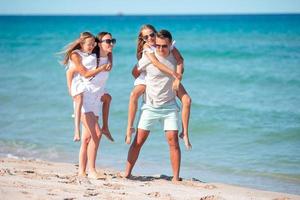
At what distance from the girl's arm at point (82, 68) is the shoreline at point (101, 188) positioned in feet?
3.72

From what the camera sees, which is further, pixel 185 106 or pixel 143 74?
pixel 143 74

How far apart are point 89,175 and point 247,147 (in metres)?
3.74

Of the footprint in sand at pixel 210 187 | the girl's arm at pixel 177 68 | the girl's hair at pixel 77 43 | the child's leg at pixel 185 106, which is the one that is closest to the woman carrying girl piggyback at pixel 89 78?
the girl's hair at pixel 77 43

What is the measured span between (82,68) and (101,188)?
4.38 feet

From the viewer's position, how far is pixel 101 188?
20.3ft

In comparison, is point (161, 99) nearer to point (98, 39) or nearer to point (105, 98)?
point (105, 98)

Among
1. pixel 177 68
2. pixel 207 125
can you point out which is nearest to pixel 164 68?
pixel 177 68

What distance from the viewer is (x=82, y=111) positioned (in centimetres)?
670

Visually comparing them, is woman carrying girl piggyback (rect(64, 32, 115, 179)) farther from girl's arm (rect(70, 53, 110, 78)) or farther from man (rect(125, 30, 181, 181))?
man (rect(125, 30, 181, 181))

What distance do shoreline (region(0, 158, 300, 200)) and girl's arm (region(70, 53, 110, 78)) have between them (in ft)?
3.72

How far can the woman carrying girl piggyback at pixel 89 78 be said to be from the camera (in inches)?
262

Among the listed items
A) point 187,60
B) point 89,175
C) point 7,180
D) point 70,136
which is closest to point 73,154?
point 70,136

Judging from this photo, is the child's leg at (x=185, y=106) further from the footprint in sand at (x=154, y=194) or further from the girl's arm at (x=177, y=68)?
the footprint in sand at (x=154, y=194)

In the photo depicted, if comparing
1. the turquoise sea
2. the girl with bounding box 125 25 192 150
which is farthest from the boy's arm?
the turquoise sea
